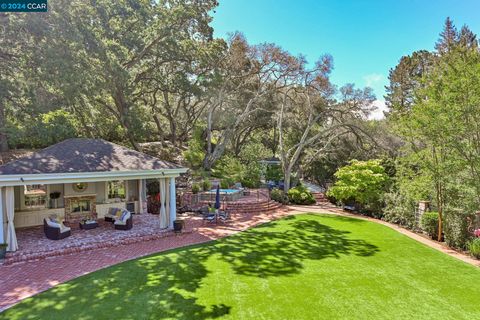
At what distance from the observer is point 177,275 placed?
30.2 feet

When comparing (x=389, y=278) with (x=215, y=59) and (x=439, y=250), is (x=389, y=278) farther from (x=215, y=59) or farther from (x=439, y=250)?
(x=215, y=59)

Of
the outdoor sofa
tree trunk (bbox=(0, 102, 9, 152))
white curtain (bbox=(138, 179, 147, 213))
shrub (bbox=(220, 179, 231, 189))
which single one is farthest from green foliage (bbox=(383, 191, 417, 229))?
tree trunk (bbox=(0, 102, 9, 152))

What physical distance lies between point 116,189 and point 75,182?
5.03 metres

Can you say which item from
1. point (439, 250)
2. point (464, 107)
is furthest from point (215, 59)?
point (439, 250)

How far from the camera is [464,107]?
436 inches

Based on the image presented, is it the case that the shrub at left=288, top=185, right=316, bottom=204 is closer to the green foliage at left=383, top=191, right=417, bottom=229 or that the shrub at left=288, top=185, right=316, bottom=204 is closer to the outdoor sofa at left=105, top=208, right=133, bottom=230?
the green foliage at left=383, top=191, right=417, bottom=229

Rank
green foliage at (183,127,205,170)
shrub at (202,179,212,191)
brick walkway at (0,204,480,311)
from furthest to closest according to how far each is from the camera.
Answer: green foliage at (183,127,205,170), shrub at (202,179,212,191), brick walkway at (0,204,480,311)

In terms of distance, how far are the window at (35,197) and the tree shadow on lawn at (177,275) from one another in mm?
7903

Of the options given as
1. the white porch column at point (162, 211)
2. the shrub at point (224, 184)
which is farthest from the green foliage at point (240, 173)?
the white porch column at point (162, 211)

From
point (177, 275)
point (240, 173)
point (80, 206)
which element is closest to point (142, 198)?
point (80, 206)

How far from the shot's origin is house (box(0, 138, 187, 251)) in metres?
11.2

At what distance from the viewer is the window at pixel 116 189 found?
16750mm

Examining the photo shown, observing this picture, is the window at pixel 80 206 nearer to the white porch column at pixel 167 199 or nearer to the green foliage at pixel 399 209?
the white porch column at pixel 167 199

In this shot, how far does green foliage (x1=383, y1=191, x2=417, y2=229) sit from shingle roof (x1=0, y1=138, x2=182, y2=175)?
13343mm
